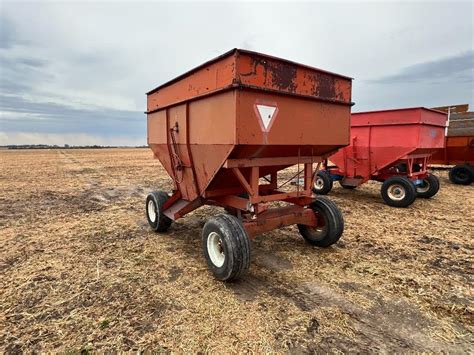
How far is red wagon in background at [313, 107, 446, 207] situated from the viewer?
723 centimetres

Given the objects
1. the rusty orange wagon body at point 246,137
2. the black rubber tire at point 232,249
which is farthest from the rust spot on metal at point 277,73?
the black rubber tire at point 232,249

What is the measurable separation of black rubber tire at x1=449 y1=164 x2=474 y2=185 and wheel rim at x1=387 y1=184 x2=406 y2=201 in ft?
17.7

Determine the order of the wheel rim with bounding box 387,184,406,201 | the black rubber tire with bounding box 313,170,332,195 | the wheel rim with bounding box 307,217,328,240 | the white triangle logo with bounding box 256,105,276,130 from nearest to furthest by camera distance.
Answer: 1. the white triangle logo with bounding box 256,105,276,130
2. the wheel rim with bounding box 307,217,328,240
3. the wheel rim with bounding box 387,184,406,201
4. the black rubber tire with bounding box 313,170,332,195

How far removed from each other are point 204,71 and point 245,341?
298 centimetres

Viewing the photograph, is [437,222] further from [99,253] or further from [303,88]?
[99,253]

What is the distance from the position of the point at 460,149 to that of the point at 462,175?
37.6 inches

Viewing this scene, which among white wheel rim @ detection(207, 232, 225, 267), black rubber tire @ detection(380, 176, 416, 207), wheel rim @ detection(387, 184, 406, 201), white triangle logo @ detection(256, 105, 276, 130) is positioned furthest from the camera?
wheel rim @ detection(387, 184, 406, 201)

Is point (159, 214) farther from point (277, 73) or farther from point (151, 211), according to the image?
point (277, 73)

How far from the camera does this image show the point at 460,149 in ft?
35.3

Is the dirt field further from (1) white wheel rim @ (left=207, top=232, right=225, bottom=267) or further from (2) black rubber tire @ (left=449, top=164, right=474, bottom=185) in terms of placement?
(2) black rubber tire @ (left=449, top=164, right=474, bottom=185)

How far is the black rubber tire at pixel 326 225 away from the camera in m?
4.29

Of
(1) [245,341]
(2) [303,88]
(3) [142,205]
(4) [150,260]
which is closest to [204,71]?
(2) [303,88]

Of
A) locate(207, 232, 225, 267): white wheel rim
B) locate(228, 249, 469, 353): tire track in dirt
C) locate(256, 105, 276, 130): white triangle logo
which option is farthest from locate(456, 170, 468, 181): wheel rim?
locate(207, 232, 225, 267): white wheel rim

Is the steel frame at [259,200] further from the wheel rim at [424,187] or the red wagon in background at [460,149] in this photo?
the red wagon in background at [460,149]
